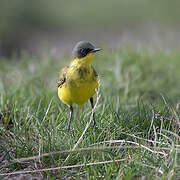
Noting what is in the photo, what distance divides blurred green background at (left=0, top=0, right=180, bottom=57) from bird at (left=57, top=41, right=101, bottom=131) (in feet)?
18.1

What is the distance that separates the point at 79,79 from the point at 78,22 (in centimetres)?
806

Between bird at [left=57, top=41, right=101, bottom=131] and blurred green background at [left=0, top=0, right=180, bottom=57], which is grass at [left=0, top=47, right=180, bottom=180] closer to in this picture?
bird at [left=57, top=41, right=101, bottom=131]

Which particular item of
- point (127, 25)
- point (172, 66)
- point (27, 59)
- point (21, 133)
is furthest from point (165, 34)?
point (21, 133)

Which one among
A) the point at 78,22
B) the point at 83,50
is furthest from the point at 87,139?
the point at 78,22

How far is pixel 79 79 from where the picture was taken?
4.33 meters

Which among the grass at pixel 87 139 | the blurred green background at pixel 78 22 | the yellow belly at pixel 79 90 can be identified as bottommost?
the grass at pixel 87 139

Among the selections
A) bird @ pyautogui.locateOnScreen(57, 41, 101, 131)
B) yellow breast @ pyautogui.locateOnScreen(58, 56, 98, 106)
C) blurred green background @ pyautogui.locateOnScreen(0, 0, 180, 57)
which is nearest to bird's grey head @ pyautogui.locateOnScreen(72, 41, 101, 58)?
bird @ pyautogui.locateOnScreen(57, 41, 101, 131)

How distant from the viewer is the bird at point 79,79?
4312 mm

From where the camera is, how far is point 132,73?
22.5ft

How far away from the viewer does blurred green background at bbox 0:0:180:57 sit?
1068 cm

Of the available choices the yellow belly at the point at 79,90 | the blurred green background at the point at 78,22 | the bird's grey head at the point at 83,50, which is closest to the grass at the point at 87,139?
the yellow belly at the point at 79,90

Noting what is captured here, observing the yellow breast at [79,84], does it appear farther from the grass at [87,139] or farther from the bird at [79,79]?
the grass at [87,139]

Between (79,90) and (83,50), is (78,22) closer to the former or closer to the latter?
(83,50)

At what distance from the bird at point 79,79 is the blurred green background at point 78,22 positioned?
5.52 metres
